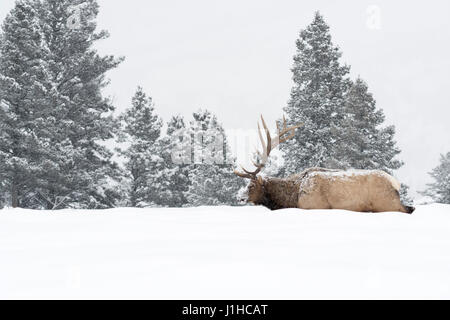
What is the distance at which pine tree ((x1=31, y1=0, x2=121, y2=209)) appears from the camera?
58.7 ft

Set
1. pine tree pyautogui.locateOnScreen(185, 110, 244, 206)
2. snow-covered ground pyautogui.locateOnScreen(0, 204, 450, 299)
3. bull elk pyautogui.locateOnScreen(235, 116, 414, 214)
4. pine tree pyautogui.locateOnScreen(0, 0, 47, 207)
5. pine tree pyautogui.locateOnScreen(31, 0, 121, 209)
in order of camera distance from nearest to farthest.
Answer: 1. snow-covered ground pyautogui.locateOnScreen(0, 204, 450, 299)
2. bull elk pyautogui.locateOnScreen(235, 116, 414, 214)
3. pine tree pyautogui.locateOnScreen(0, 0, 47, 207)
4. pine tree pyautogui.locateOnScreen(31, 0, 121, 209)
5. pine tree pyautogui.locateOnScreen(185, 110, 244, 206)

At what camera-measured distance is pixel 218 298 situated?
184cm

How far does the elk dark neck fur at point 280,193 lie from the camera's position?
7309 mm

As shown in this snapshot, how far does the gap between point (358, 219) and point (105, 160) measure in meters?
18.1

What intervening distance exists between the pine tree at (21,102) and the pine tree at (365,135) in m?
13.5

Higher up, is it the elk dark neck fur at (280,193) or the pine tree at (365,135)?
the pine tree at (365,135)

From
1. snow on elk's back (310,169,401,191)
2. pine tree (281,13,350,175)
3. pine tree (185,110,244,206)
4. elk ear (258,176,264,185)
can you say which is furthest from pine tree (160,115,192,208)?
snow on elk's back (310,169,401,191)

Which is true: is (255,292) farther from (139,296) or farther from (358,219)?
(358,219)

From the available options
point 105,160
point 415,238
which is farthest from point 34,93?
point 415,238

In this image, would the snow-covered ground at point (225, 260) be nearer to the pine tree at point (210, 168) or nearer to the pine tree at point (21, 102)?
the pine tree at point (21, 102)

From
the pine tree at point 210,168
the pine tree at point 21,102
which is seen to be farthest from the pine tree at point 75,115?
the pine tree at point 210,168

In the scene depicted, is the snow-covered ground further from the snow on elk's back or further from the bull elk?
the snow on elk's back

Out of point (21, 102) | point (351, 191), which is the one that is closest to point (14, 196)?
point (21, 102)

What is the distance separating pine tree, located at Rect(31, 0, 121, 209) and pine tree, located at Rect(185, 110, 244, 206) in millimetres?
6506
